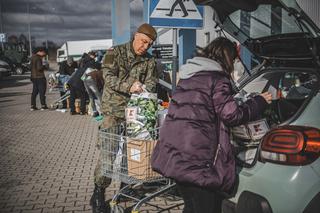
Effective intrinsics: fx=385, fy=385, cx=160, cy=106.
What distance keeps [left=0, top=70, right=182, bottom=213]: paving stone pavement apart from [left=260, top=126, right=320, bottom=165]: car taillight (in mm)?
2056

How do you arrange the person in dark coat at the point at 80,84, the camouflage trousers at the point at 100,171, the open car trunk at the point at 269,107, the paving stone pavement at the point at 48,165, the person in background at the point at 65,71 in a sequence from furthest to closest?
1. the person in background at the point at 65,71
2. the person in dark coat at the point at 80,84
3. the paving stone pavement at the point at 48,165
4. the camouflage trousers at the point at 100,171
5. the open car trunk at the point at 269,107

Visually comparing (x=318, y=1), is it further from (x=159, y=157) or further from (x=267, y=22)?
(x=159, y=157)

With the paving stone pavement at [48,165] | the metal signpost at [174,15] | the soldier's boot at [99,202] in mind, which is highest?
the metal signpost at [174,15]

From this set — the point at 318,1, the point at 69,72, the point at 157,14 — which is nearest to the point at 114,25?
the point at 157,14

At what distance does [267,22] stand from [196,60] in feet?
4.71

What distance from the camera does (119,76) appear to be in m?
4.06

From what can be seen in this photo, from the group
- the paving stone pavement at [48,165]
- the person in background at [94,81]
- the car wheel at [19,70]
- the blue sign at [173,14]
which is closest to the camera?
the paving stone pavement at [48,165]

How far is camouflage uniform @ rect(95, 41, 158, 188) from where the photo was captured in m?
4.01

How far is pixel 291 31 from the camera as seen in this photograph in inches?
132

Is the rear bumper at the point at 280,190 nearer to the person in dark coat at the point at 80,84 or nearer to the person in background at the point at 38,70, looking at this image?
the person in dark coat at the point at 80,84

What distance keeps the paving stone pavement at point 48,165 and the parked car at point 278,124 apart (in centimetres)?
167

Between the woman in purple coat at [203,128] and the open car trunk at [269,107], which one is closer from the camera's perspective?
the woman in purple coat at [203,128]

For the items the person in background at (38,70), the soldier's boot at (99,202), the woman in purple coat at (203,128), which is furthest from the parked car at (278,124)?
the person in background at (38,70)

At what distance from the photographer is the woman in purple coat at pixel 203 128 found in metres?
2.55
